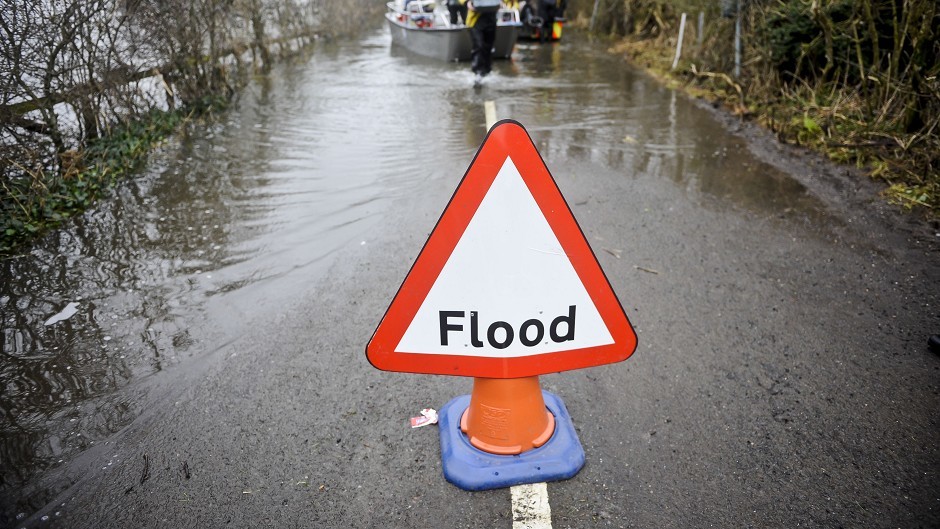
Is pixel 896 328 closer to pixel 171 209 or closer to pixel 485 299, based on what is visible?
pixel 485 299

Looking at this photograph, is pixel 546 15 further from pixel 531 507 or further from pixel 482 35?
pixel 531 507

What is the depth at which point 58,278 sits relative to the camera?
447 centimetres

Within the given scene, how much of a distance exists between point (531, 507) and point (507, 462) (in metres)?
0.24

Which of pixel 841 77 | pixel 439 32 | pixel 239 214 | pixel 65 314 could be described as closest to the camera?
pixel 65 314

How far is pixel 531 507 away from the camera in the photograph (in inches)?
98.5

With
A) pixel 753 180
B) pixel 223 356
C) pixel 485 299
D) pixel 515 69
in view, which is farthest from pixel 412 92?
pixel 485 299

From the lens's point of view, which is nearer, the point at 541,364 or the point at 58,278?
the point at 541,364

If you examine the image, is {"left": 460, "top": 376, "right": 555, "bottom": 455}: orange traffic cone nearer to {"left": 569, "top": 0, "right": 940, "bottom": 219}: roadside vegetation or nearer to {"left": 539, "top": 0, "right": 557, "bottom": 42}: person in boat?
{"left": 569, "top": 0, "right": 940, "bottom": 219}: roadside vegetation

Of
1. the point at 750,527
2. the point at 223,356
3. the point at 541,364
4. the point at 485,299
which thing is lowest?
the point at 750,527

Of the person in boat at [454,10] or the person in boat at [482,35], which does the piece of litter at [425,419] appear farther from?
the person in boat at [454,10]

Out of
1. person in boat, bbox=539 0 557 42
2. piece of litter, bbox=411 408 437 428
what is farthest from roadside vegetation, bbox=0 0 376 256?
person in boat, bbox=539 0 557 42

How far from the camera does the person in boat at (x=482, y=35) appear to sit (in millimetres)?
11500

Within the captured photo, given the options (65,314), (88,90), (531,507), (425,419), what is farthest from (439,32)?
(531,507)

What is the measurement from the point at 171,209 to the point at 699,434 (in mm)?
5073
